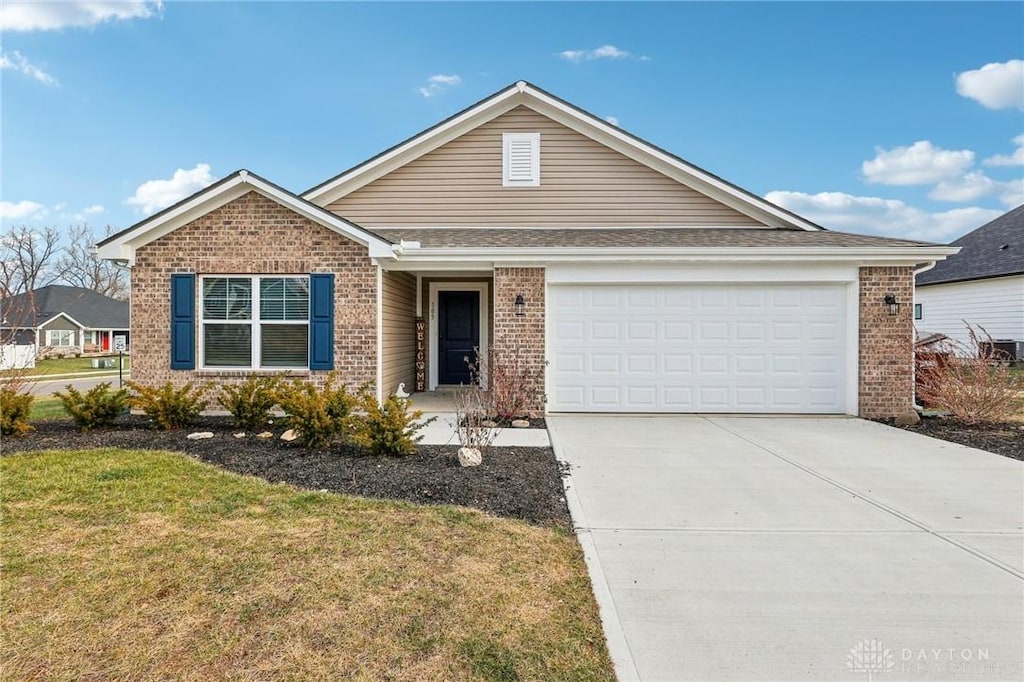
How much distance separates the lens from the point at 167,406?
23.2 feet

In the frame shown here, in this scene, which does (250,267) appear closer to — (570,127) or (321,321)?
(321,321)

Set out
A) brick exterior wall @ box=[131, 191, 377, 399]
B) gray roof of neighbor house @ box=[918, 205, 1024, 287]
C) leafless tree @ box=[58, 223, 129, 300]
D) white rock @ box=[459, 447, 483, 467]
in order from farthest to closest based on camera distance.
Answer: leafless tree @ box=[58, 223, 129, 300] < gray roof of neighbor house @ box=[918, 205, 1024, 287] < brick exterior wall @ box=[131, 191, 377, 399] < white rock @ box=[459, 447, 483, 467]

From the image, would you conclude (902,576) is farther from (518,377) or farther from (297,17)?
(297,17)

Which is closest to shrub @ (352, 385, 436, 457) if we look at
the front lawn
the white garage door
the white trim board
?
the front lawn

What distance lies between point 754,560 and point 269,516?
363 centimetres

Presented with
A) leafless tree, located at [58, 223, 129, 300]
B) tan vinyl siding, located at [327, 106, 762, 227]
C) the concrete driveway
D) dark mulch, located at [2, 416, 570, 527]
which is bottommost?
the concrete driveway

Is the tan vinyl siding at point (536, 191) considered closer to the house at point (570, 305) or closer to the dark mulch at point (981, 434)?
the house at point (570, 305)

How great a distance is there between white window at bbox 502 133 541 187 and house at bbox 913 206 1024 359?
16335 millimetres

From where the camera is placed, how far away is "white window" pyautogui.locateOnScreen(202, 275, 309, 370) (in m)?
8.56

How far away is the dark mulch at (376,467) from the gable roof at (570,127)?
20.1 feet

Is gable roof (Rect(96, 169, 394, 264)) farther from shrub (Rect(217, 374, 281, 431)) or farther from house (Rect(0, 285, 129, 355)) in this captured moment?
house (Rect(0, 285, 129, 355))

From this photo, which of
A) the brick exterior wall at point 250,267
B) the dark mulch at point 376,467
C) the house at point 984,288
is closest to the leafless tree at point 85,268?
the brick exterior wall at point 250,267

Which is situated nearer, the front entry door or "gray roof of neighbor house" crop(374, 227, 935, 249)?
"gray roof of neighbor house" crop(374, 227, 935, 249)

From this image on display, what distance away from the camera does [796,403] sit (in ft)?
28.9
